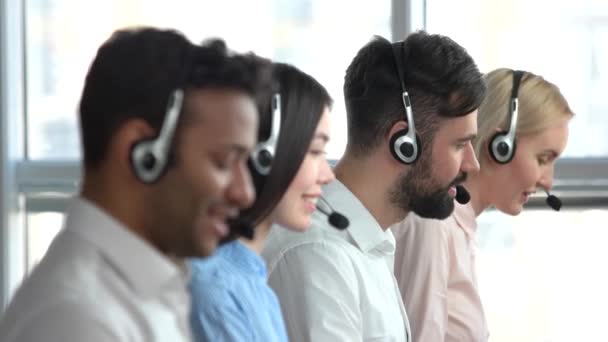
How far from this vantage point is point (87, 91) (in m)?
1.23

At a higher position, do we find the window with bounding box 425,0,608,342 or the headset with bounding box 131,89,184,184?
the headset with bounding box 131,89,184,184

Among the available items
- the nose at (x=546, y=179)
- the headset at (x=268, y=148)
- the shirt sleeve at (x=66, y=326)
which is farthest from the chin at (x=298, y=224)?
the nose at (x=546, y=179)

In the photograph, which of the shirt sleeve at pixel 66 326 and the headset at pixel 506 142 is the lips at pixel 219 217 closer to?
the shirt sleeve at pixel 66 326

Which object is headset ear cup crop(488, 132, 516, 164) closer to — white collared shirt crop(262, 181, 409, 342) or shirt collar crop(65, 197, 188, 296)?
white collared shirt crop(262, 181, 409, 342)

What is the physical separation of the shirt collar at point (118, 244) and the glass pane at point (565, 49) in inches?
116

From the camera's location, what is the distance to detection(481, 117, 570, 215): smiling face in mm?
2932

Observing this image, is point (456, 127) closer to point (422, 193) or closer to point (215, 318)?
point (422, 193)

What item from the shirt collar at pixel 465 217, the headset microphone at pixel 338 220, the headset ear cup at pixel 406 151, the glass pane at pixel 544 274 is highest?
the headset ear cup at pixel 406 151

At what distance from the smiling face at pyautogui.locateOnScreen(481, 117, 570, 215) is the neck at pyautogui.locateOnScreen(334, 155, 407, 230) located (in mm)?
593

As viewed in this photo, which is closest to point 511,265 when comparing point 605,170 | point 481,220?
point 481,220

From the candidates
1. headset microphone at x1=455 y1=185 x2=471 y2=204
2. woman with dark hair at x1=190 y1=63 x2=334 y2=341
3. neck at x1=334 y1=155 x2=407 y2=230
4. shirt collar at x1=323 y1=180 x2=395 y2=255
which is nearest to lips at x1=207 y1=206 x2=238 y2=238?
woman with dark hair at x1=190 y1=63 x2=334 y2=341

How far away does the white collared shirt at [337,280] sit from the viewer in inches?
81.5

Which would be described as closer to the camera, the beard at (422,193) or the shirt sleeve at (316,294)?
the shirt sleeve at (316,294)

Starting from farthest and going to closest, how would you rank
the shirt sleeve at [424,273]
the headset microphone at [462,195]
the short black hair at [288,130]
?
the headset microphone at [462,195] < the shirt sleeve at [424,273] < the short black hair at [288,130]
